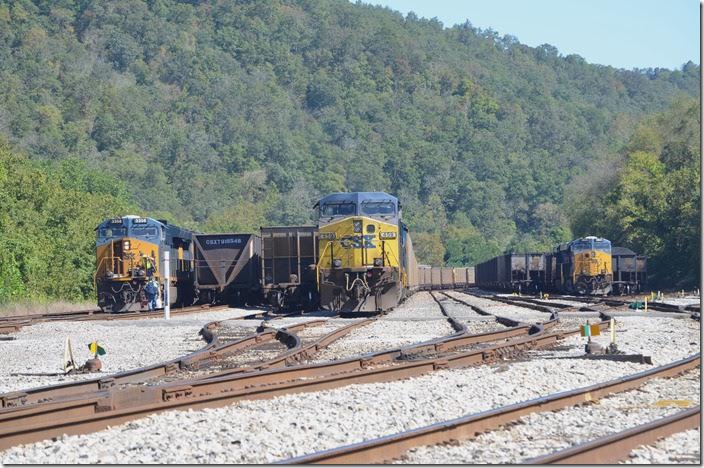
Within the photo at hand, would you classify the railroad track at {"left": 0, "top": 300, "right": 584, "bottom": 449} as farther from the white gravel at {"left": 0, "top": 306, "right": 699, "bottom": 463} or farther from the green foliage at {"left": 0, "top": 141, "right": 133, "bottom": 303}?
the green foliage at {"left": 0, "top": 141, "right": 133, "bottom": 303}

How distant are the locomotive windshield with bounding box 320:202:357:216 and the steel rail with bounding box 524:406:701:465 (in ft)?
63.9

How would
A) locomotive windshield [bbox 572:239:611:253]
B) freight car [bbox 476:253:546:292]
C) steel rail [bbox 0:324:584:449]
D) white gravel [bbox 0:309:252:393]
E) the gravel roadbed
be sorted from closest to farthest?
the gravel roadbed, steel rail [bbox 0:324:584:449], white gravel [bbox 0:309:252:393], locomotive windshield [bbox 572:239:611:253], freight car [bbox 476:253:546:292]

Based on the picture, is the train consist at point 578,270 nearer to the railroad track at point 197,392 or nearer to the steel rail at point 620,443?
the railroad track at point 197,392

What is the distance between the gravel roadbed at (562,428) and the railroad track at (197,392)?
2.72 meters

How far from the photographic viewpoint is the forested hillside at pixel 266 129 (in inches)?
4665

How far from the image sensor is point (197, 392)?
34.6 feet

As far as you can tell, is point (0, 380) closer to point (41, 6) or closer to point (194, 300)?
point (194, 300)

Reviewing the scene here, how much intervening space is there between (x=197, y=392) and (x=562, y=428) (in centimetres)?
384

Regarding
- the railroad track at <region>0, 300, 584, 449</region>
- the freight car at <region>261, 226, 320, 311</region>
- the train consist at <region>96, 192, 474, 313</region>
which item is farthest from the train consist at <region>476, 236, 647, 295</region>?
the railroad track at <region>0, 300, 584, 449</region>

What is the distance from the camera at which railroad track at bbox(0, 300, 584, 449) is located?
28.2 feet

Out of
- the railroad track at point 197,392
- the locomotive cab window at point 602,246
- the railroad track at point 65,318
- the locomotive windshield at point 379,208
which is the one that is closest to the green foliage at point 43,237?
the railroad track at point 65,318

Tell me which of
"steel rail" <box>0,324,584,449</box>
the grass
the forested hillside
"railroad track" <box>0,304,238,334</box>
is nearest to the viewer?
"steel rail" <box>0,324,584,449</box>

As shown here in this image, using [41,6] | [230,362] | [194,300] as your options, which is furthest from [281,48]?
[230,362]

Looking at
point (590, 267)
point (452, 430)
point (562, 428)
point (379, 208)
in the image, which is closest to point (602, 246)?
point (590, 267)
